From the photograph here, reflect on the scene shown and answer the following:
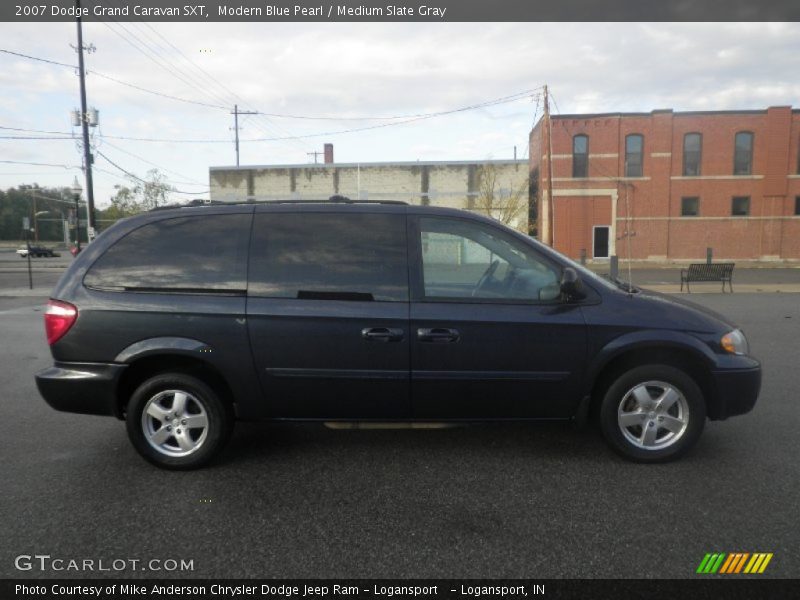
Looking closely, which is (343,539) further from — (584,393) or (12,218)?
(12,218)

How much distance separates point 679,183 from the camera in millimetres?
35625

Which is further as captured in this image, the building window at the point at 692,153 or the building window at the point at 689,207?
the building window at the point at 689,207

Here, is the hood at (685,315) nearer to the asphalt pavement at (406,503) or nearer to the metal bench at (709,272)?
the asphalt pavement at (406,503)

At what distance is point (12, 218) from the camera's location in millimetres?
90688

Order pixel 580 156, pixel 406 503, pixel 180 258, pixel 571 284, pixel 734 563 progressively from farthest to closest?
1. pixel 580 156
2. pixel 180 258
3. pixel 571 284
4. pixel 406 503
5. pixel 734 563

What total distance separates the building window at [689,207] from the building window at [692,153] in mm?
1560

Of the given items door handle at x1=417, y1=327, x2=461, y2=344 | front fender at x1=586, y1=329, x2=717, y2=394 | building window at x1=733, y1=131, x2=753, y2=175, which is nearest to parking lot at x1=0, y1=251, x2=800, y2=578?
front fender at x1=586, y1=329, x2=717, y2=394

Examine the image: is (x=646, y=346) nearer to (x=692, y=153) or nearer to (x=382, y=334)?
(x=382, y=334)

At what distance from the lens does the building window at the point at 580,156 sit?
117ft

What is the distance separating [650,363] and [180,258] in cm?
328

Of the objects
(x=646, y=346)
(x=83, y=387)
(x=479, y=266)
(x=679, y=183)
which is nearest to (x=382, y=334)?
(x=479, y=266)

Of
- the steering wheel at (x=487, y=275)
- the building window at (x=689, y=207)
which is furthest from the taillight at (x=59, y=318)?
the building window at (x=689, y=207)

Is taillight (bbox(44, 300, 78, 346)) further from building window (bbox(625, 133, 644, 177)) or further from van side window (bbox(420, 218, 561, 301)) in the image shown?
building window (bbox(625, 133, 644, 177))
